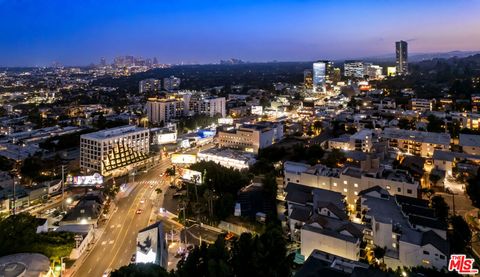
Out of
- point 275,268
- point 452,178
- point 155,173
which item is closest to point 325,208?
point 275,268

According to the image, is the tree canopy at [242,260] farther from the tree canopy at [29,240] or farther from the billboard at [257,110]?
the billboard at [257,110]

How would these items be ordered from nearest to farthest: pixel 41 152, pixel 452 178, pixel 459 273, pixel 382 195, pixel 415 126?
pixel 459 273
pixel 382 195
pixel 452 178
pixel 41 152
pixel 415 126

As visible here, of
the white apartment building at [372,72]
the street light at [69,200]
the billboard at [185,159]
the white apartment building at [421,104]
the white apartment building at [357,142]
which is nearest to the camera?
the street light at [69,200]

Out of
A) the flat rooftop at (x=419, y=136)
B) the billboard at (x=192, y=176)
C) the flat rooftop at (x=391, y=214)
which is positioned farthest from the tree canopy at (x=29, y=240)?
the flat rooftop at (x=419, y=136)

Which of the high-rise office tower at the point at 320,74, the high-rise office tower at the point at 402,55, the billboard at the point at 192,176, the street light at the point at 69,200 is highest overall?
the high-rise office tower at the point at 402,55

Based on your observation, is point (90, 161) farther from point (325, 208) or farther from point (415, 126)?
point (415, 126)

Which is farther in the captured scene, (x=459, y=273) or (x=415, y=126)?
(x=415, y=126)

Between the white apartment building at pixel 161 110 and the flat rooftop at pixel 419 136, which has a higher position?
the white apartment building at pixel 161 110
